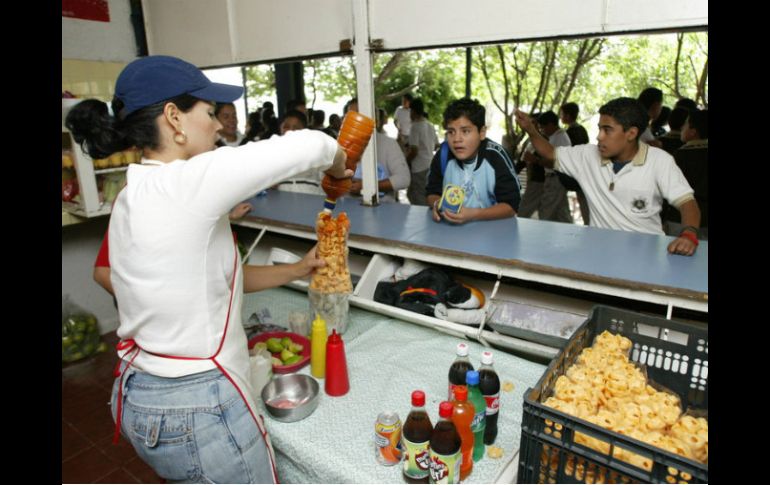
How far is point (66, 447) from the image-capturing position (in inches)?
114

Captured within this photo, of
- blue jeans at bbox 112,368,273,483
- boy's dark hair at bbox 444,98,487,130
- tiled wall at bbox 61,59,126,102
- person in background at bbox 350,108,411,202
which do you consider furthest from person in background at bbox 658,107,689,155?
tiled wall at bbox 61,59,126,102

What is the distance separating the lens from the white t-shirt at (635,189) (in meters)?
2.67

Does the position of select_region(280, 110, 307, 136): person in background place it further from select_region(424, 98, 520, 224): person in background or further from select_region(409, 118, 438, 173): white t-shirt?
select_region(409, 118, 438, 173): white t-shirt

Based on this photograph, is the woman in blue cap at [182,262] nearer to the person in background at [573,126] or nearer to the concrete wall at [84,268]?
the concrete wall at [84,268]

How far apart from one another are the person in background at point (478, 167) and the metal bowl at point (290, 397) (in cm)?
139

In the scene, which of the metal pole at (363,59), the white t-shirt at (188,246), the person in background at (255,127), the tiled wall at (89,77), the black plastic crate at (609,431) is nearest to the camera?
the black plastic crate at (609,431)

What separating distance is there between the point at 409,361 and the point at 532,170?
4662mm

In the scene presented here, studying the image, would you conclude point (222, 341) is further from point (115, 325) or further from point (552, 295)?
point (115, 325)

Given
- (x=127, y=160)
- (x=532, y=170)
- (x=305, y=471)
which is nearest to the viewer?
(x=305, y=471)

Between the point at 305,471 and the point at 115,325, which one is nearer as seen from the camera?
the point at 305,471

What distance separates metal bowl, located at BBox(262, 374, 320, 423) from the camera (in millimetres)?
1666

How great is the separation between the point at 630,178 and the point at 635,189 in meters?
0.07

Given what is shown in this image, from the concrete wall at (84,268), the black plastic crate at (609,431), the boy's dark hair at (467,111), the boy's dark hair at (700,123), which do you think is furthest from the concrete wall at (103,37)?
the boy's dark hair at (700,123)

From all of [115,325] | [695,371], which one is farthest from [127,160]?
[695,371]
